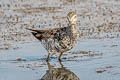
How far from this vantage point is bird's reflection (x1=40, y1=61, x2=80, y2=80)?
917 centimetres

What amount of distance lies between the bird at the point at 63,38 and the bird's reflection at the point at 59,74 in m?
0.80

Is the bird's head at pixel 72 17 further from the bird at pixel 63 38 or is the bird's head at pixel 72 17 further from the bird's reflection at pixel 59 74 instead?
the bird's reflection at pixel 59 74

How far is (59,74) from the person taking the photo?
948 centimetres

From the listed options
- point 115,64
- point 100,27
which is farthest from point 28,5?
point 115,64

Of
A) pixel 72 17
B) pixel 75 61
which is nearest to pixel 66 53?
pixel 75 61

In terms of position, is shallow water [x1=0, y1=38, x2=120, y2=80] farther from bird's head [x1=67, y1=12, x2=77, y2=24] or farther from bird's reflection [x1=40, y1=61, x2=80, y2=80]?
bird's head [x1=67, y1=12, x2=77, y2=24]

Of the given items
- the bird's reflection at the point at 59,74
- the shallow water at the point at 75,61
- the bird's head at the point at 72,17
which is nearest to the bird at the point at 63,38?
the bird's head at the point at 72,17

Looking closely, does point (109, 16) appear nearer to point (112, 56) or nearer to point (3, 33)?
point (3, 33)

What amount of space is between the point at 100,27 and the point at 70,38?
4.09 meters

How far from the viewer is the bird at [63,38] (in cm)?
1074

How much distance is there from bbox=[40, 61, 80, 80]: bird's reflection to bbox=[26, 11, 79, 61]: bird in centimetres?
80

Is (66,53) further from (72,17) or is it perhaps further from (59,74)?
(59,74)

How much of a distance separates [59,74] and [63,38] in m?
1.45

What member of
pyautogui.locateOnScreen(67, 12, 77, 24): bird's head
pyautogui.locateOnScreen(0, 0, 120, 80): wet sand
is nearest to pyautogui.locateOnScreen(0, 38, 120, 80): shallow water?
pyautogui.locateOnScreen(0, 0, 120, 80): wet sand
